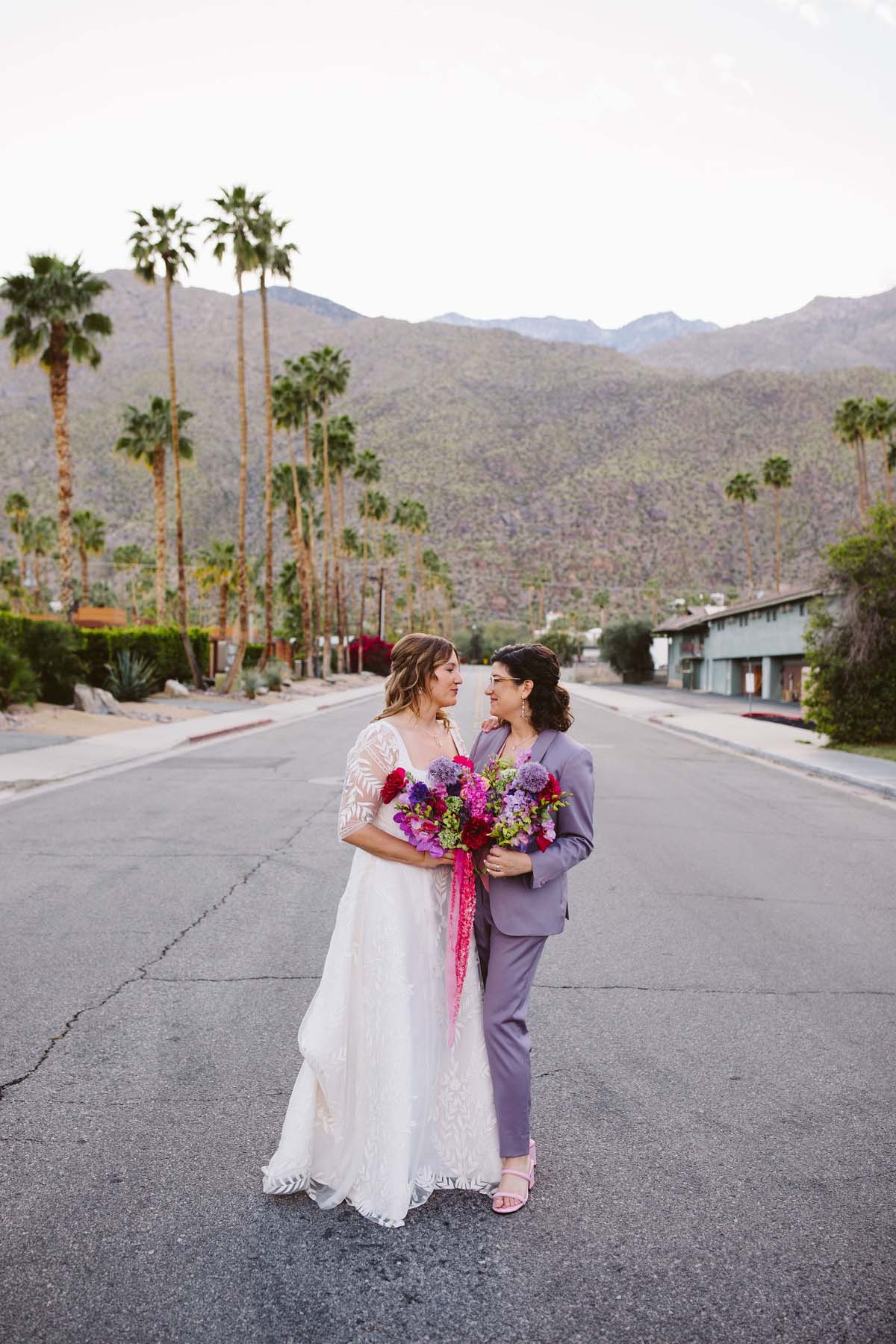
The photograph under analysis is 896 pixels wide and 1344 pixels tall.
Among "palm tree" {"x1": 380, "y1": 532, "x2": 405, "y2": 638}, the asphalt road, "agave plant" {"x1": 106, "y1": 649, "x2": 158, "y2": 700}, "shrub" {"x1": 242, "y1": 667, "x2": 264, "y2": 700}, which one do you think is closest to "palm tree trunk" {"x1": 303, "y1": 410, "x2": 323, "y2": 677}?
"shrub" {"x1": 242, "y1": 667, "x2": 264, "y2": 700}

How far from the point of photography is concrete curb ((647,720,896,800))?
659 inches

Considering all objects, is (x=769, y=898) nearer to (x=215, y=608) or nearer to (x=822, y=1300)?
(x=822, y=1300)

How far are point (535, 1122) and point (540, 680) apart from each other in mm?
1871

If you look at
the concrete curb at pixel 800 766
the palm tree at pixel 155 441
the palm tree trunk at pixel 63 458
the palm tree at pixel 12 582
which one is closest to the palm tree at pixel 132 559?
the palm tree at pixel 12 582

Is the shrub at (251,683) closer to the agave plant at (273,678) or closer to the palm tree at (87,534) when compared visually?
the agave plant at (273,678)

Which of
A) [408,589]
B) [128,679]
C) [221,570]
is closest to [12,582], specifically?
[221,570]

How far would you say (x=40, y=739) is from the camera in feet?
70.5

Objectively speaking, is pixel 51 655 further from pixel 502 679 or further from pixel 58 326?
pixel 502 679

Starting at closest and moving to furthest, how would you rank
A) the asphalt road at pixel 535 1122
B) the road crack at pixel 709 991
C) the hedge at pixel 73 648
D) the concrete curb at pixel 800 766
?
the asphalt road at pixel 535 1122 → the road crack at pixel 709 991 → the concrete curb at pixel 800 766 → the hedge at pixel 73 648

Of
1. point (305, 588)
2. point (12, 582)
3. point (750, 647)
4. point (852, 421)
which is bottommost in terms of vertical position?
point (750, 647)

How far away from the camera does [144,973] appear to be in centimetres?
649

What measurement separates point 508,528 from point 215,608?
3831 cm

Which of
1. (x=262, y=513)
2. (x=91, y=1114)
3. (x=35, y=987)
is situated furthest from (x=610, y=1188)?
(x=262, y=513)

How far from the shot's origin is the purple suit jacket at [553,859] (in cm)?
365
